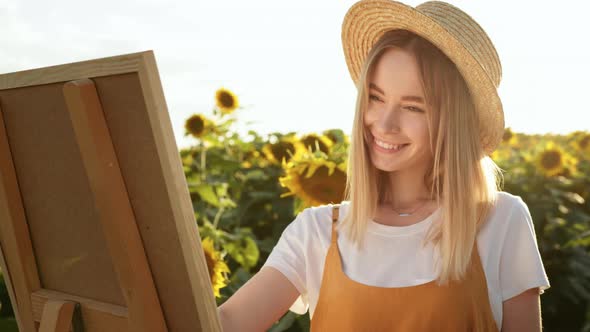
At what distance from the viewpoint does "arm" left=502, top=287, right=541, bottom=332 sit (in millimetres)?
1949

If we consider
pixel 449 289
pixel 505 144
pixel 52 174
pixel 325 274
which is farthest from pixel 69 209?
pixel 505 144

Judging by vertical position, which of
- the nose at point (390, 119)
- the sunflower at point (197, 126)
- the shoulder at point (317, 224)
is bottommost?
the shoulder at point (317, 224)

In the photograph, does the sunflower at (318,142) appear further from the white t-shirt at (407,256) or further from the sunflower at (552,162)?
the sunflower at (552,162)

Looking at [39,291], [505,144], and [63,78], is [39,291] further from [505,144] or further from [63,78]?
[505,144]

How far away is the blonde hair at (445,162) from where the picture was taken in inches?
77.2

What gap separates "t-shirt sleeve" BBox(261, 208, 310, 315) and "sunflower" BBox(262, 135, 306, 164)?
5.89 feet

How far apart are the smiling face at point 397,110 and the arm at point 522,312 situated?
0.45 meters

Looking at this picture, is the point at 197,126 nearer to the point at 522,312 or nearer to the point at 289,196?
the point at 289,196

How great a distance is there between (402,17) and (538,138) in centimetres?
756

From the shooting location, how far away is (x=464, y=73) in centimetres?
200

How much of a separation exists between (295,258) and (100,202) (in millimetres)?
719

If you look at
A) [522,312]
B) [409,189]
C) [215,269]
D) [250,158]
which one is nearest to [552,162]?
[250,158]

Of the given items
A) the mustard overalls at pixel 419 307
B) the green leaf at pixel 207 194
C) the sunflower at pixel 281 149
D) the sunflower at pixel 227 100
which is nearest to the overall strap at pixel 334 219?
the mustard overalls at pixel 419 307

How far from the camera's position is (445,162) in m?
2.02
